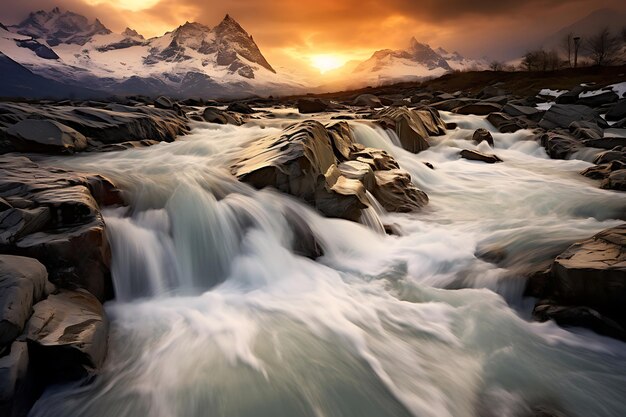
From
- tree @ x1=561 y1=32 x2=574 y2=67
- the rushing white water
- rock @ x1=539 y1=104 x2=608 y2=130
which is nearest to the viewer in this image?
the rushing white water

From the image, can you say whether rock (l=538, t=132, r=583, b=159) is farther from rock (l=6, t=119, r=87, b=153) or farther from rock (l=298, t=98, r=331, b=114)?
rock (l=6, t=119, r=87, b=153)

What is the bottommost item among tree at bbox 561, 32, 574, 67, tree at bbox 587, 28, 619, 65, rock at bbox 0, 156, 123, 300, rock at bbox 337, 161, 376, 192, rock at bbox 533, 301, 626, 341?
rock at bbox 533, 301, 626, 341

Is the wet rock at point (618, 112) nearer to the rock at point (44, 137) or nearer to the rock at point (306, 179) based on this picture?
the rock at point (306, 179)

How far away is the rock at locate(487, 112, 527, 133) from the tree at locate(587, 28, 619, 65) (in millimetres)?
49333

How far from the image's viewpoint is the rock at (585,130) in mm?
14227

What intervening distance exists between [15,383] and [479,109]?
23331mm

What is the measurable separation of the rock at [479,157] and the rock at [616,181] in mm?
3958

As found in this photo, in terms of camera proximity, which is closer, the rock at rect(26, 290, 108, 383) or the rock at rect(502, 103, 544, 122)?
the rock at rect(26, 290, 108, 383)

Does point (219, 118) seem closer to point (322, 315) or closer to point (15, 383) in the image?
point (322, 315)

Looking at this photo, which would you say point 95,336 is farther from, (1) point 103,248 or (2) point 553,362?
(2) point 553,362

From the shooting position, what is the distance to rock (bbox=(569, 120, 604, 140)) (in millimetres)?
14227

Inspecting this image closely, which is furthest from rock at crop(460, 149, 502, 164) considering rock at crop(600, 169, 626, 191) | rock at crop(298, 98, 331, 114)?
rock at crop(298, 98, 331, 114)

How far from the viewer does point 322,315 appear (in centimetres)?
423

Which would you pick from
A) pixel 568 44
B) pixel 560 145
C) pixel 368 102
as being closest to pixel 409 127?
pixel 560 145
